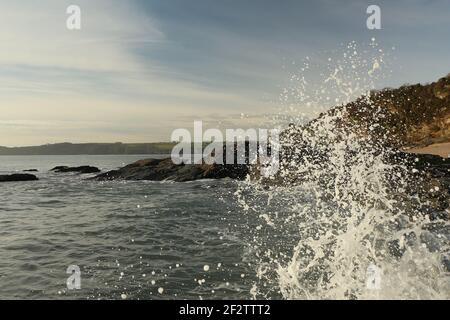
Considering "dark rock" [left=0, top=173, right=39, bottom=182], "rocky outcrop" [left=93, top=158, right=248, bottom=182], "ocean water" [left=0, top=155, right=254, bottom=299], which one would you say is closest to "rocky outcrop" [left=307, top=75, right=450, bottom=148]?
"rocky outcrop" [left=93, top=158, right=248, bottom=182]

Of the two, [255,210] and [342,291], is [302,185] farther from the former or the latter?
[342,291]

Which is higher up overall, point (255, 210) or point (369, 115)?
point (369, 115)

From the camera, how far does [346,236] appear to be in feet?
34.9

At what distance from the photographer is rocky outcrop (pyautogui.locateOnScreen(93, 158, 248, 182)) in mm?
41781

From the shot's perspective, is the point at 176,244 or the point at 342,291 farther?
the point at 176,244

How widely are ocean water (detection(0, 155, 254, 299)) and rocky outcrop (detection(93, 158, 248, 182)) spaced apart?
55.4 feet

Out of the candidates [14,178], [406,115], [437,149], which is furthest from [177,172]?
[406,115]

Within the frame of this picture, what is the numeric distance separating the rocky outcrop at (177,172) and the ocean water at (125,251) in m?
16.9

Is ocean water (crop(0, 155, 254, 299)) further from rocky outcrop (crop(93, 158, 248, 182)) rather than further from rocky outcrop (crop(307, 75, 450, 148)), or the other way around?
rocky outcrop (crop(307, 75, 450, 148))

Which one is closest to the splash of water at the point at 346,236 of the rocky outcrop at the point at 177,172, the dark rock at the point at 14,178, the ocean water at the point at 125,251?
the ocean water at the point at 125,251

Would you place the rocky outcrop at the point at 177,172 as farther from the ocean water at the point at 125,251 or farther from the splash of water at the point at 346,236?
the ocean water at the point at 125,251

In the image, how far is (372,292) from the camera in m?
8.64

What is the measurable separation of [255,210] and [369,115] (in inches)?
1677
